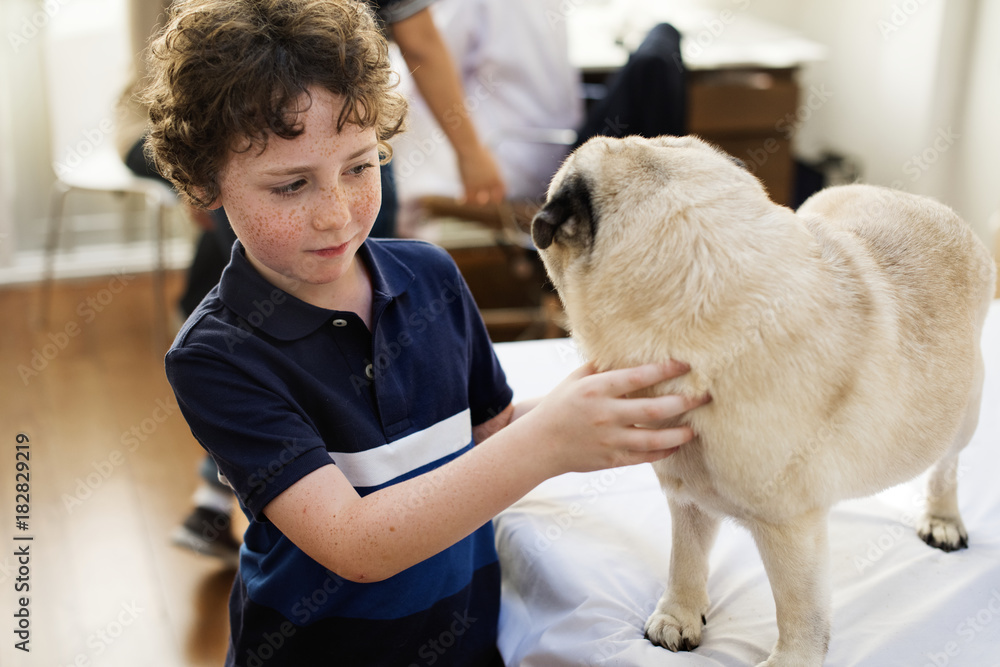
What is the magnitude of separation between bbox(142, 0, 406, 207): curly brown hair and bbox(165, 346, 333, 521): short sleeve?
0.63 ft

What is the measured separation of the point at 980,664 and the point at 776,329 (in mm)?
507

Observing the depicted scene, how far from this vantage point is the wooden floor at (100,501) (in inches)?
62.0

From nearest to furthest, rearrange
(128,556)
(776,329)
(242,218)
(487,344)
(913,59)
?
(776,329) < (242,218) < (487,344) < (128,556) < (913,59)

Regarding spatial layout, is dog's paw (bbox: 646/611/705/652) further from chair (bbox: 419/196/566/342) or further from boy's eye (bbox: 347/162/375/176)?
chair (bbox: 419/196/566/342)

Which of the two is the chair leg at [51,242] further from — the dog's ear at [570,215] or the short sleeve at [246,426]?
the dog's ear at [570,215]

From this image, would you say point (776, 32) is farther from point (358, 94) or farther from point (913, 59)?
point (358, 94)

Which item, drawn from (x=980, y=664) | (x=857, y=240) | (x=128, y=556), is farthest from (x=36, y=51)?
(x=980, y=664)

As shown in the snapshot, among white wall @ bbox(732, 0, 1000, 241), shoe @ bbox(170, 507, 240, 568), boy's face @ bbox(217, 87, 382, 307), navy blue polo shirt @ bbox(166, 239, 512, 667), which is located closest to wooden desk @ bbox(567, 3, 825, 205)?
white wall @ bbox(732, 0, 1000, 241)

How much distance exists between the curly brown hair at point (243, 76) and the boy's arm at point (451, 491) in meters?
0.34

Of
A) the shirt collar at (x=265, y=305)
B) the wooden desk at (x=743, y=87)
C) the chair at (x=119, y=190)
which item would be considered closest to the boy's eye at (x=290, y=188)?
the shirt collar at (x=265, y=305)

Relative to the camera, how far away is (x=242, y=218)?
809mm

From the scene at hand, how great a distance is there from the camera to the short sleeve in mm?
776

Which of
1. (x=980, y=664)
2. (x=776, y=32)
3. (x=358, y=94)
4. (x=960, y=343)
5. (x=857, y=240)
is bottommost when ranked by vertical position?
(x=980, y=664)

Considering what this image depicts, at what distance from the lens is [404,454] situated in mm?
913
